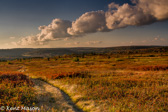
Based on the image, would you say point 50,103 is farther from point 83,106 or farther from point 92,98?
point 92,98

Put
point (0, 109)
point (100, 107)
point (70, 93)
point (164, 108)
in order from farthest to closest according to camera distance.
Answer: point (70, 93) → point (100, 107) → point (164, 108) → point (0, 109)

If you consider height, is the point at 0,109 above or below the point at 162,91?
above

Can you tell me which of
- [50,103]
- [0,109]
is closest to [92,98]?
[50,103]

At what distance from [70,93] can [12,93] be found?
5.38 m

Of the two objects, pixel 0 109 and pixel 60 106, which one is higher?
pixel 0 109

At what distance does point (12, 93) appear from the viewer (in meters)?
10.8

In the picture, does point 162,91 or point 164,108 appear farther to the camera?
point 162,91

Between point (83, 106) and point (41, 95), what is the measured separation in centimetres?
456

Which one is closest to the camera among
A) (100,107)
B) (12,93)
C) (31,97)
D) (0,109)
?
(0,109)

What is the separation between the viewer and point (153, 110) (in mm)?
7566

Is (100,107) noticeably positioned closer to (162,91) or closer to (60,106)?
(60,106)

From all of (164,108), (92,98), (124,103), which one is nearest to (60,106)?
(92,98)

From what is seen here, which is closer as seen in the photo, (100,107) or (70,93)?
(100,107)

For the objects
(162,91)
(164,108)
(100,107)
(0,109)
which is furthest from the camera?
(162,91)
